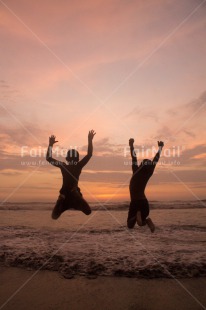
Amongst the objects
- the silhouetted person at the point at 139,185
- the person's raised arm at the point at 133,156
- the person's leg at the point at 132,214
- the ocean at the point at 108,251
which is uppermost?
the person's raised arm at the point at 133,156

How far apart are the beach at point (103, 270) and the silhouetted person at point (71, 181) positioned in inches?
68.0

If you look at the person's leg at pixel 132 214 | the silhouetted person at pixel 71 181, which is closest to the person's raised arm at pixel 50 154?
the silhouetted person at pixel 71 181

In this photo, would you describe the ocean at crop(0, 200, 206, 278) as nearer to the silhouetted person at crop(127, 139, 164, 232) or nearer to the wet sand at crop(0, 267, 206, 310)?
the wet sand at crop(0, 267, 206, 310)

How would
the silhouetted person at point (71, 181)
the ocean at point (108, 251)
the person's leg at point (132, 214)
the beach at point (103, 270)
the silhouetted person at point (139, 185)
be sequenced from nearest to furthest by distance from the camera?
1. the beach at point (103, 270)
2. the ocean at point (108, 251)
3. the silhouetted person at point (71, 181)
4. the silhouetted person at point (139, 185)
5. the person's leg at point (132, 214)

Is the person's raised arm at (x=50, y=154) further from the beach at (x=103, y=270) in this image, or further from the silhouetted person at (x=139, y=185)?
the beach at (x=103, y=270)

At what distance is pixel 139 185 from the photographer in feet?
28.0

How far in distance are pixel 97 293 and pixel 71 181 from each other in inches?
119

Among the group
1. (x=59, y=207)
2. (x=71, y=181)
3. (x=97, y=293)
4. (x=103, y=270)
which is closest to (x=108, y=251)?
(x=103, y=270)

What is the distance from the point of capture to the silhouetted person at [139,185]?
8398mm

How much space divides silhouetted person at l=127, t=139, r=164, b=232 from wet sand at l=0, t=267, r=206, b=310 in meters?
1.96

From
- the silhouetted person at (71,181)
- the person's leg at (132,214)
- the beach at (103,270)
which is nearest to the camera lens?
the beach at (103,270)

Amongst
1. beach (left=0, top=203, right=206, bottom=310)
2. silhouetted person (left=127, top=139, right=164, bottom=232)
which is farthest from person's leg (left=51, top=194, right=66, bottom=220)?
silhouetted person (left=127, top=139, right=164, bottom=232)

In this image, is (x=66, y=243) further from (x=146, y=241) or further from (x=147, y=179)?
(x=147, y=179)

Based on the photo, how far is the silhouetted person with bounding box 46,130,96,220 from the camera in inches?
323
